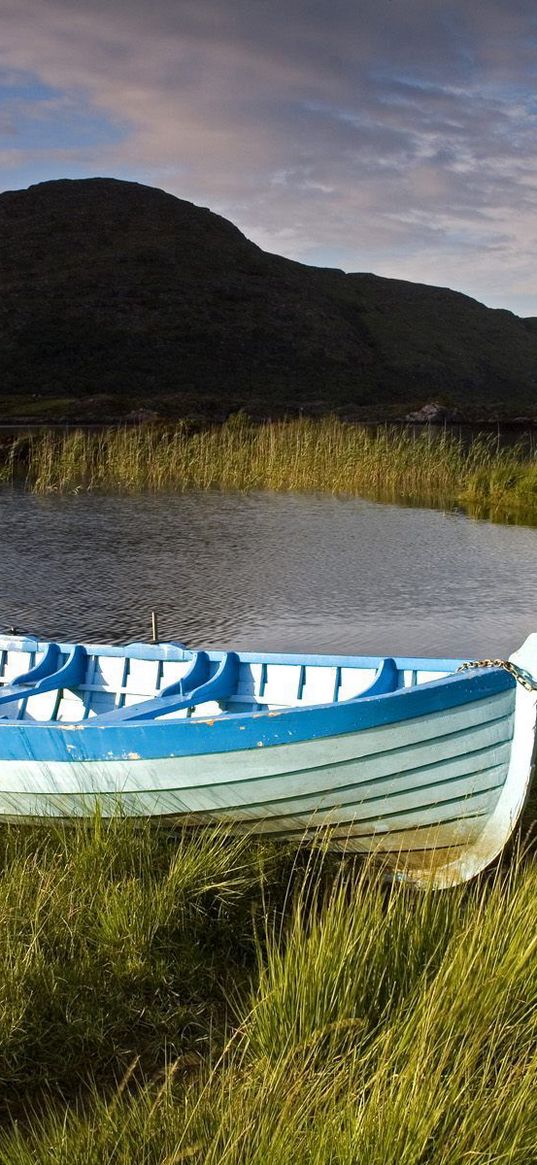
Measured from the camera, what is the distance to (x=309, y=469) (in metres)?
25.4

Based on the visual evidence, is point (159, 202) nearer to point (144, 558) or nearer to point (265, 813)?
point (144, 558)

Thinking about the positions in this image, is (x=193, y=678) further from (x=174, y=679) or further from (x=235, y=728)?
(x=235, y=728)

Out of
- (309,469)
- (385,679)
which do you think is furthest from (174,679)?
(309,469)

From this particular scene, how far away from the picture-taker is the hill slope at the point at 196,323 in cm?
9369

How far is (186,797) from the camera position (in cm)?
530

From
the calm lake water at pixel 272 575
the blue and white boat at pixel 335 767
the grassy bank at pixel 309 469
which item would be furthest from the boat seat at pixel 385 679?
the grassy bank at pixel 309 469

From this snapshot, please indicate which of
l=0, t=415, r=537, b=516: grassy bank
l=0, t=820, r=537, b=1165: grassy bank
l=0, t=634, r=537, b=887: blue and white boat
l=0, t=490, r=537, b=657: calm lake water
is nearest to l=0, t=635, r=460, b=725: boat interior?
l=0, t=634, r=537, b=887: blue and white boat

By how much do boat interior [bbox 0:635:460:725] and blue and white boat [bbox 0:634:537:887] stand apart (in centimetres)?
19

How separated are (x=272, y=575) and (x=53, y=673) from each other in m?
8.20

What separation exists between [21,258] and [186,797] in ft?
378

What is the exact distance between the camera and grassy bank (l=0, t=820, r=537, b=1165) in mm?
2863

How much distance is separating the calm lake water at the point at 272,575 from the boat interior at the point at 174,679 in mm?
3713

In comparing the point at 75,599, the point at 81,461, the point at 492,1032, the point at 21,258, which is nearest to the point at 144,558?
the point at 75,599

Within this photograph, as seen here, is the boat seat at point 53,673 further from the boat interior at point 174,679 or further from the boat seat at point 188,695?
the boat seat at point 188,695
